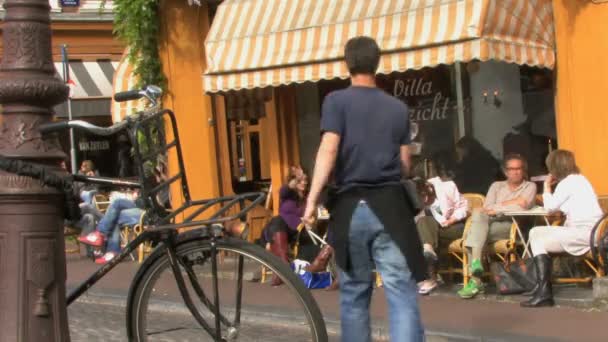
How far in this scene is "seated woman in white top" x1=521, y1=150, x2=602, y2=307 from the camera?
306 inches

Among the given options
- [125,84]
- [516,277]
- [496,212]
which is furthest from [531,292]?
[125,84]

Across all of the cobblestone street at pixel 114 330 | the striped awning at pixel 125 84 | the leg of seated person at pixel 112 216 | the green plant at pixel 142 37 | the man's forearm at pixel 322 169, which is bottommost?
the cobblestone street at pixel 114 330

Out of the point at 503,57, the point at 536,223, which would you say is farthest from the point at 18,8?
the point at 536,223

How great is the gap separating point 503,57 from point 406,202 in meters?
4.24

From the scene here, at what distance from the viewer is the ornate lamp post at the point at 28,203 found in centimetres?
404

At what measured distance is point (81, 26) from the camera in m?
22.3

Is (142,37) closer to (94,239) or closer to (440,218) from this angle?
(94,239)

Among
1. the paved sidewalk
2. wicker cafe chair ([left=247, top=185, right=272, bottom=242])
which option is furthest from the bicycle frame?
wicker cafe chair ([left=247, top=185, right=272, bottom=242])

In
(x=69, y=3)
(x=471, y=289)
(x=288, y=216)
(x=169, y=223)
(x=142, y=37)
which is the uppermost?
(x=69, y=3)

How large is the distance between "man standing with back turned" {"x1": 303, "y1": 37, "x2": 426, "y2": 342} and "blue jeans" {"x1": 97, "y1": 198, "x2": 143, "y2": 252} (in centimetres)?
872

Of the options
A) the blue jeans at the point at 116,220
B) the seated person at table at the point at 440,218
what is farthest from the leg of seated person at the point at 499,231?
the blue jeans at the point at 116,220

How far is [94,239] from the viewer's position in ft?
41.9

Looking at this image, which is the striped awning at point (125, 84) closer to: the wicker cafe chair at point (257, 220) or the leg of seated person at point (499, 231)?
the wicker cafe chair at point (257, 220)

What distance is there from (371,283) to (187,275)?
97 cm
